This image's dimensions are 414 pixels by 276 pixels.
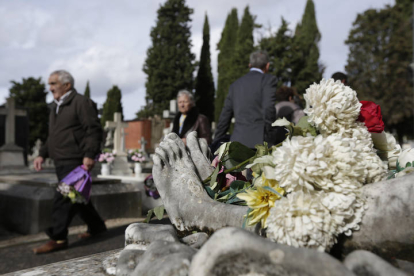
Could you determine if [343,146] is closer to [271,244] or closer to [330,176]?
[330,176]

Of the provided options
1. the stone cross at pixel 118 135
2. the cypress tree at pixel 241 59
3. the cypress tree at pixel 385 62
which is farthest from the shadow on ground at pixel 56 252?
the cypress tree at pixel 385 62

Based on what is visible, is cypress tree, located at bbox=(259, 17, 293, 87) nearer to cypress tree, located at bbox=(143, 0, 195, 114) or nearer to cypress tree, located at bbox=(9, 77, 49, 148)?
cypress tree, located at bbox=(143, 0, 195, 114)

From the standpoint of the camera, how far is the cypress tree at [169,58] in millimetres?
32406

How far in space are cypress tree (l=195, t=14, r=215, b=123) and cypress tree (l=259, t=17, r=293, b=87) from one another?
611 cm

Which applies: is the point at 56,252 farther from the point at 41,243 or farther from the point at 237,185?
the point at 237,185

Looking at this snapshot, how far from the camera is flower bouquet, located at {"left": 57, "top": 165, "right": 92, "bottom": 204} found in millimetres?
3805

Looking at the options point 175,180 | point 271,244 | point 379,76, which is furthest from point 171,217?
point 379,76

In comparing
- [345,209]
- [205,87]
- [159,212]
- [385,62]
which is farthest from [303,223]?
[385,62]

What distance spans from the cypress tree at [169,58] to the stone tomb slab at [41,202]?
88.9ft

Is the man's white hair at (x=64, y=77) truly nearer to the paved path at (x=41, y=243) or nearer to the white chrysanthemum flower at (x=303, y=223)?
the paved path at (x=41, y=243)

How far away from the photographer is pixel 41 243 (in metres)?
4.30

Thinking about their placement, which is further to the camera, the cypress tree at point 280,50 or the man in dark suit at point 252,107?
the cypress tree at point 280,50

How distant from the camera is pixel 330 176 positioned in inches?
36.3

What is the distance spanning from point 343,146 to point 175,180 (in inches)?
23.6
